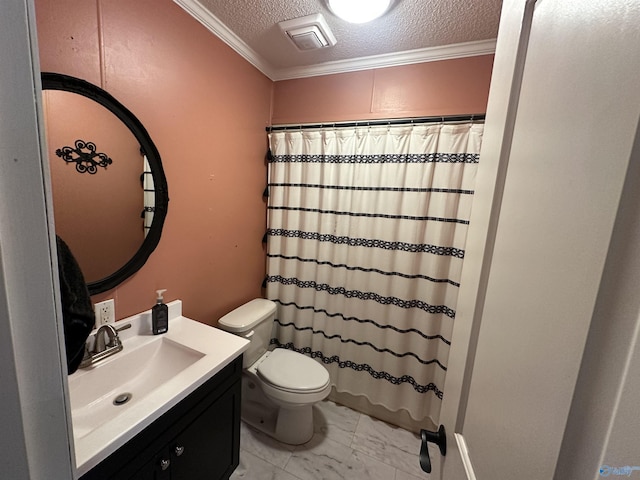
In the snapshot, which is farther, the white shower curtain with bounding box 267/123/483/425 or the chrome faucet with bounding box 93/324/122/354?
the white shower curtain with bounding box 267/123/483/425

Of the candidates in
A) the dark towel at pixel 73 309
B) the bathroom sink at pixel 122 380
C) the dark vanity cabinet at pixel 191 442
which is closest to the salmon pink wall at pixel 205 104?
the bathroom sink at pixel 122 380

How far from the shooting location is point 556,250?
339 mm

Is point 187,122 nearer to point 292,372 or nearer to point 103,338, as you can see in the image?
point 103,338

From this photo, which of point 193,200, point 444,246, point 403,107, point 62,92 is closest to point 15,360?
point 62,92

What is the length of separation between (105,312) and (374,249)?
1.46 metres

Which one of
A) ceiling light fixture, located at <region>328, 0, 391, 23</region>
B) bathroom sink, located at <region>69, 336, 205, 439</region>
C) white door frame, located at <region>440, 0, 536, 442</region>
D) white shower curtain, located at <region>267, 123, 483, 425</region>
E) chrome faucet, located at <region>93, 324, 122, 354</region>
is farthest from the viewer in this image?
white shower curtain, located at <region>267, 123, 483, 425</region>

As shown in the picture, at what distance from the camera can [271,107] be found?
6.47 feet

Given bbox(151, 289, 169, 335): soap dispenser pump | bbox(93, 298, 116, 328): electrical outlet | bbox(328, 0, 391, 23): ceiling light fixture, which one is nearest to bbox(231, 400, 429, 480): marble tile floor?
bbox(151, 289, 169, 335): soap dispenser pump

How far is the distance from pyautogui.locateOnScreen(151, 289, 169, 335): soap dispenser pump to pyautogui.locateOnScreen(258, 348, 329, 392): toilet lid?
64cm

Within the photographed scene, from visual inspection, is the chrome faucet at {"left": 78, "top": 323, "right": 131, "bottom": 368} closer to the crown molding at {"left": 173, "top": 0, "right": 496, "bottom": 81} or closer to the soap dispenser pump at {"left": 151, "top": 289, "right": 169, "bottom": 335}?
the soap dispenser pump at {"left": 151, "top": 289, "right": 169, "bottom": 335}

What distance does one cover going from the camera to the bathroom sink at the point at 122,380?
3.03 feet

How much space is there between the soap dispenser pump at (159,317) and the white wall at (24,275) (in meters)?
0.96

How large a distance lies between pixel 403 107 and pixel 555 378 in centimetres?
171

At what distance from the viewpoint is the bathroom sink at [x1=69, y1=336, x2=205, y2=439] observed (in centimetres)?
92
